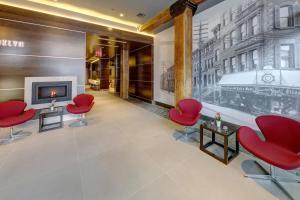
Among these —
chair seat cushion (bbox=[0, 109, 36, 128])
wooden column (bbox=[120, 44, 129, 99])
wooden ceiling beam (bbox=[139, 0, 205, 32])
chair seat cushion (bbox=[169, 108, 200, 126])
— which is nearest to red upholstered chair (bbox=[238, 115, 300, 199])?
chair seat cushion (bbox=[169, 108, 200, 126])

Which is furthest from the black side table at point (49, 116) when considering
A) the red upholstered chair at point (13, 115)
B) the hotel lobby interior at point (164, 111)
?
the red upholstered chair at point (13, 115)

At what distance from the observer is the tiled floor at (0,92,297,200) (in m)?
1.81

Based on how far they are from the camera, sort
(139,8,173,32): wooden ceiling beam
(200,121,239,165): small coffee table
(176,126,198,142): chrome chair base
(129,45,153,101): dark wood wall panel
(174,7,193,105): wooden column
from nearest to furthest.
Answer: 1. (200,121,239,165): small coffee table
2. (176,126,198,142): chrome chair base
3. (174,7,193,105): wooden column
4. (139,8,173,32): wooden ceiling beam
5. (129,45,153,101): dark wood wall panel

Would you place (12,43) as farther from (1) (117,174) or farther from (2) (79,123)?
(1) (117,174)

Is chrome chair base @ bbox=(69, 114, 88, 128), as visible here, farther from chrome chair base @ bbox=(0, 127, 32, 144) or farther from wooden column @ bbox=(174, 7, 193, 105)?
wooden column @ bbox=(174, 7, 193, 105)

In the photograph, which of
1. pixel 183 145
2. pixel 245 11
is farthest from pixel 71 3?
pixel 183 145

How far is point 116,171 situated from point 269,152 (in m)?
2.24

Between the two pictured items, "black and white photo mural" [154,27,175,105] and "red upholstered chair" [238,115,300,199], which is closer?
"red upholstered chair" [238,115,300,199]

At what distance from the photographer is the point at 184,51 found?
4125 millimetres

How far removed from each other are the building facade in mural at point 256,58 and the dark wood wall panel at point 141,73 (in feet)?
11.3

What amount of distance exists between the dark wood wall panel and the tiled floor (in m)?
4.40

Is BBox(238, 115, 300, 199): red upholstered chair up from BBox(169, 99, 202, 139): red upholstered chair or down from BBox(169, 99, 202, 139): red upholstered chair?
down

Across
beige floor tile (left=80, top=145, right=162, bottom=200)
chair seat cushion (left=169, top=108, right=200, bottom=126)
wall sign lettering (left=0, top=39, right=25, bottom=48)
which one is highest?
wall sign lettering (left=0, top=39, right=25, bottom=48)

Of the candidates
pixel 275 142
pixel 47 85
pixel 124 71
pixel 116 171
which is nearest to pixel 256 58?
pixel 275 142
